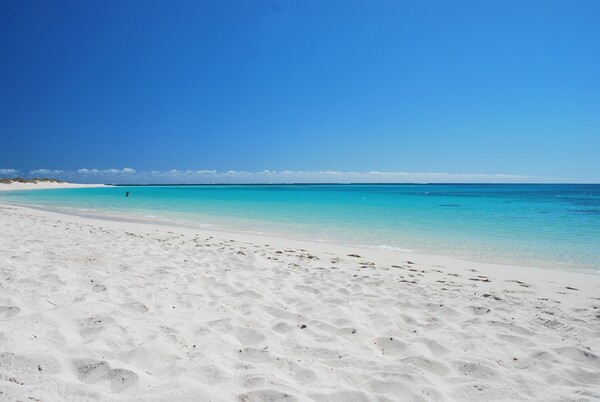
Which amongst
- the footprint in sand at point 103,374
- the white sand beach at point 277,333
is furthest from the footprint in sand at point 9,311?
the footprint in sand at point 103,374

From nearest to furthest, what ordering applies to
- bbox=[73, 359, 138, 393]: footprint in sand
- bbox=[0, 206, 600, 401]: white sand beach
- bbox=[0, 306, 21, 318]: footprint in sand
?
1. bbox=[73, 359, 138, 393]: footprint in sand
2. bbox=[0, 206, 600, 401]: white sand beach
3. bbox=[0, 306, 21, 318]: footprint in sand

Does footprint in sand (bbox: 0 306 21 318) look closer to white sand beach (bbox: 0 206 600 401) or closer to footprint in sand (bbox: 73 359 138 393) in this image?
white sand beach (bbox: 0 206 600 401)

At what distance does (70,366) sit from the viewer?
8.87ft

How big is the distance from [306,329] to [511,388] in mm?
2017

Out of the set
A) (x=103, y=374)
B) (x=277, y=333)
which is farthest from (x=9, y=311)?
(x=277, y=333)

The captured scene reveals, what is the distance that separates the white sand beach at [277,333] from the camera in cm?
268

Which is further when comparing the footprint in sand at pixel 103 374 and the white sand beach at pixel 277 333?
the white sand beach at pixel 277 333

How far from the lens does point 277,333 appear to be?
3752 mm

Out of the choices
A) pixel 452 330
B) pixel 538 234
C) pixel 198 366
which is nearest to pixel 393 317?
pixel 452 330

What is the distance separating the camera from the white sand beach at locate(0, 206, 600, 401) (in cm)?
268

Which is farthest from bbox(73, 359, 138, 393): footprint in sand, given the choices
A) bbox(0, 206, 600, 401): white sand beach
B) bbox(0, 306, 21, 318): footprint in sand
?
bbox(0, 306, 21, 318): footprint in sand

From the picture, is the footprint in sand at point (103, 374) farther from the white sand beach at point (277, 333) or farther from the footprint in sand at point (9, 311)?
the footprint in sand at point (9, 311)

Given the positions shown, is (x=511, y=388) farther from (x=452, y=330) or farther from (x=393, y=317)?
(x=393, y=317)

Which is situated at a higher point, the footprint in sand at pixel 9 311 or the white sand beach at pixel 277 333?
the footprint in sand at pixel 9 311
